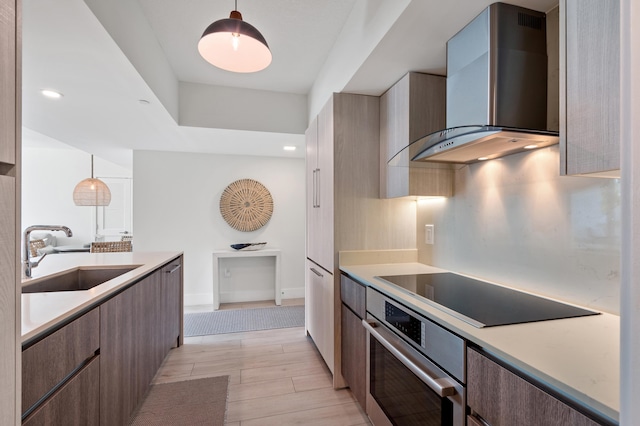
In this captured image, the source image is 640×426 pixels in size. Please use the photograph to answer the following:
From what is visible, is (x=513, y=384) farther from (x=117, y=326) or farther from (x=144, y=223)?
(x=144, y=223)

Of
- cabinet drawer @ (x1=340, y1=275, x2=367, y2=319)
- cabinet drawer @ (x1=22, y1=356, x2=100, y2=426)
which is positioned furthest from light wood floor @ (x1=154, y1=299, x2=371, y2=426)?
cabinet drawer @ (x1=22, y1=356, x2=100, y2=426)

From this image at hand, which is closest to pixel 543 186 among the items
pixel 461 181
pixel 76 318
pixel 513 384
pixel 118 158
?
pixel 461 181

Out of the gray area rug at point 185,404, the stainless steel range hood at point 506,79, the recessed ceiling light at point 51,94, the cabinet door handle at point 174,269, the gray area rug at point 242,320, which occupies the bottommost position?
the gray area rug at point 242,320

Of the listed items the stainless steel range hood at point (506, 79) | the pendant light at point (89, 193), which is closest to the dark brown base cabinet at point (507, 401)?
the stainless steel range hood at point (506, 79)

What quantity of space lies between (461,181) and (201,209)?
3.59 m

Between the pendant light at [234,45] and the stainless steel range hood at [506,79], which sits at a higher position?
the pendant light at [234,45]

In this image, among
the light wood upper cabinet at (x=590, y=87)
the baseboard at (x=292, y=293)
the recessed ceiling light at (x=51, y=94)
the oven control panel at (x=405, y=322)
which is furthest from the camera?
the baseboard at (x=292, y=293)

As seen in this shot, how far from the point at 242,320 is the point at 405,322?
2.73 metres

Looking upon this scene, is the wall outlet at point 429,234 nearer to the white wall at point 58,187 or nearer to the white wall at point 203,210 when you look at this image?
the white wall at point 203,210

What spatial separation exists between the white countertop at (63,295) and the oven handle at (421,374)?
4.28 ft

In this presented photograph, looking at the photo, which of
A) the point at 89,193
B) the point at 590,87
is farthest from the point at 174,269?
the point at 89,193

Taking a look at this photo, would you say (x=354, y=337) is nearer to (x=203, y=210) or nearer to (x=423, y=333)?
(x=423, y=333)

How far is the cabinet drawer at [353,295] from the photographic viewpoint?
5.87ft

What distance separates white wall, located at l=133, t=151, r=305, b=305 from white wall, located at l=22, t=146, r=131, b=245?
128 inches
